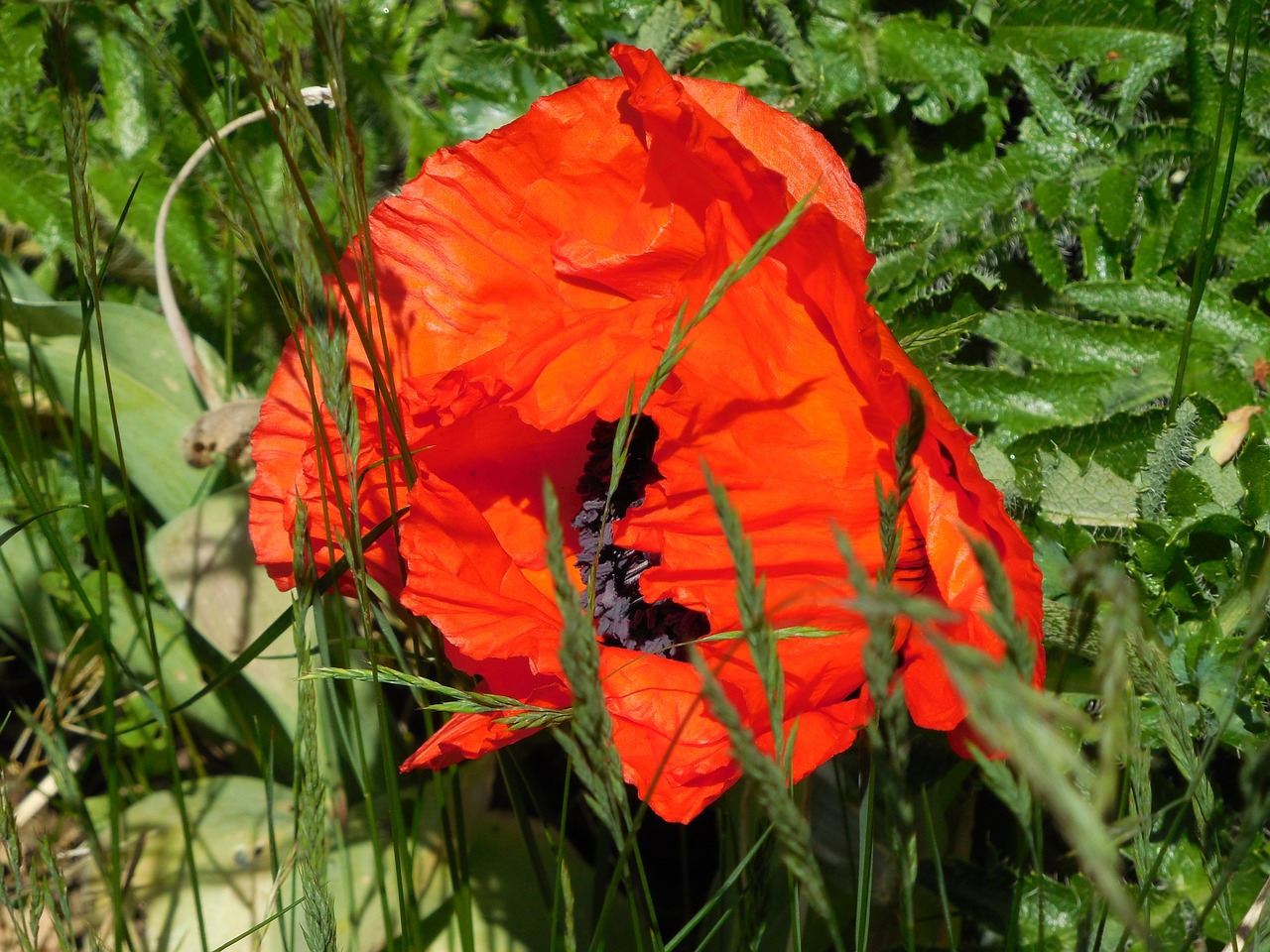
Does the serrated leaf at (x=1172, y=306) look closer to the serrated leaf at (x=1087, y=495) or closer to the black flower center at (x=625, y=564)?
the serrated leaf at (x=1087, y=495)

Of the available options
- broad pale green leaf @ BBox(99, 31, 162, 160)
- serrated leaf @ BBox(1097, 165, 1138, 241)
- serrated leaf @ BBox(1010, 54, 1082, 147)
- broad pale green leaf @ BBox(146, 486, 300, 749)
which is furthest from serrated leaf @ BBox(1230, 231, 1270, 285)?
broad pale green leaf @ BBox(99, 31, 162, 160)

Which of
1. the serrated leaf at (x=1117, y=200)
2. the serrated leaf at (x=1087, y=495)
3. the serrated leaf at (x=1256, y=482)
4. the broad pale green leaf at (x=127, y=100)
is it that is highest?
the broad pale green leaf at (x=127, y=100)

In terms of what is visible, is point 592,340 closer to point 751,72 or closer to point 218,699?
point 751,72

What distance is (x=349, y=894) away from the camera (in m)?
1.24

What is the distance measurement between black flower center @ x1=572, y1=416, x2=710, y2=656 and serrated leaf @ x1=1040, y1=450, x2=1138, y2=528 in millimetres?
360

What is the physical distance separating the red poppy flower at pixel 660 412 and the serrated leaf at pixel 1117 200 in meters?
0.56

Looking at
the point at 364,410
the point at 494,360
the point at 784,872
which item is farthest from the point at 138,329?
the point at 784,872

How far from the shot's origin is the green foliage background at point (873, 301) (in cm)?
100

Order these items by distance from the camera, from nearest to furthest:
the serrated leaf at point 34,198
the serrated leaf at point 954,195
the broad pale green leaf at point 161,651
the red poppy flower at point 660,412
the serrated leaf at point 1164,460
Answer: the red poppy flower at point 660,412, the serrated leaf at point 1164,460, the serrated leaf at point 954,195, the broad pale green leaf at point 161,651, the serrated leaf at point 34,198

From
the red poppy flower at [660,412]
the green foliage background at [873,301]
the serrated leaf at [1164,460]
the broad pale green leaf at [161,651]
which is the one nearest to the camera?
the red poppy flower at [660,412]

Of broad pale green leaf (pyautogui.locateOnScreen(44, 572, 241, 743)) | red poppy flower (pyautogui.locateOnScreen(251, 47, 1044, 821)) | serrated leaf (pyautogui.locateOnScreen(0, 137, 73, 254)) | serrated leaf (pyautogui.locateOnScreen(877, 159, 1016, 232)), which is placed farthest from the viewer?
serrated leaf (pyautogui.locateOnScreen(0, 137, 73, 254))

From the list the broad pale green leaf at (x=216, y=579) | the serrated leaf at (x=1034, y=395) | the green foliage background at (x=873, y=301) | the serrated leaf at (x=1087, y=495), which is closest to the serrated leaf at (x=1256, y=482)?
the green foliage background at (x=873, y=301)

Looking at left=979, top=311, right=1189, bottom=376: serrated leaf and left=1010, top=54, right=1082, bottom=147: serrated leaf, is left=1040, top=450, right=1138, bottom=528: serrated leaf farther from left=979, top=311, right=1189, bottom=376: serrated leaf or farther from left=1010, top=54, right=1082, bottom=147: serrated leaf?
left=1010, top=54, right=1082, bottom=147: serrated leaf

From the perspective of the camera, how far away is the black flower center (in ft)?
3.89
